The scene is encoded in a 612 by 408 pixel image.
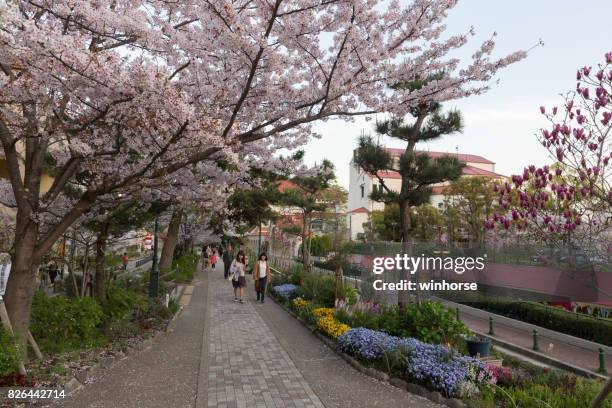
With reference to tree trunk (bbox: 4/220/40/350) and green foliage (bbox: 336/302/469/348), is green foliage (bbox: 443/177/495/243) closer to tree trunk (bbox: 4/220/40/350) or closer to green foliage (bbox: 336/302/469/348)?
green foliage (bbox: 336/302/469/348)

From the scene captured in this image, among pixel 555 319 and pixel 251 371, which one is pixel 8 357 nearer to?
pixel 251 371

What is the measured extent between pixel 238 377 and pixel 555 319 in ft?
31.7

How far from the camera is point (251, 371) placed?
265 inches

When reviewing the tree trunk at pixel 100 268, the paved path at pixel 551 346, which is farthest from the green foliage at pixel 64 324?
the paved path at pixel 551 346

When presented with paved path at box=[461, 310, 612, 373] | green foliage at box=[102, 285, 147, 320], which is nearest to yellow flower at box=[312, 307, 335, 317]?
green foliage at box=[102, 285, 147, 320]

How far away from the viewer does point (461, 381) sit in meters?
5.52

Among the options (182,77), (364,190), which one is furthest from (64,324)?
(364,190)

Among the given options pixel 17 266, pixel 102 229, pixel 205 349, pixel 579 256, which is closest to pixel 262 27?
pixel 17 266

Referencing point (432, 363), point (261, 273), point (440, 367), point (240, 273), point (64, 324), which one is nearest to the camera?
point (440, 367)

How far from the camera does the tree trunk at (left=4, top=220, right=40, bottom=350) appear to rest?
20.9ft

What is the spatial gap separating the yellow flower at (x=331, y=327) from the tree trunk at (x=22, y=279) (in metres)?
5.07

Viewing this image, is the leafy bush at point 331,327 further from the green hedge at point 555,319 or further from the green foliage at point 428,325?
the green hedge at point 555,319

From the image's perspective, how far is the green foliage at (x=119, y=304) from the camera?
30.5 ft

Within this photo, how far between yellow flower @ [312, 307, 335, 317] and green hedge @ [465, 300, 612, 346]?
250 inches
